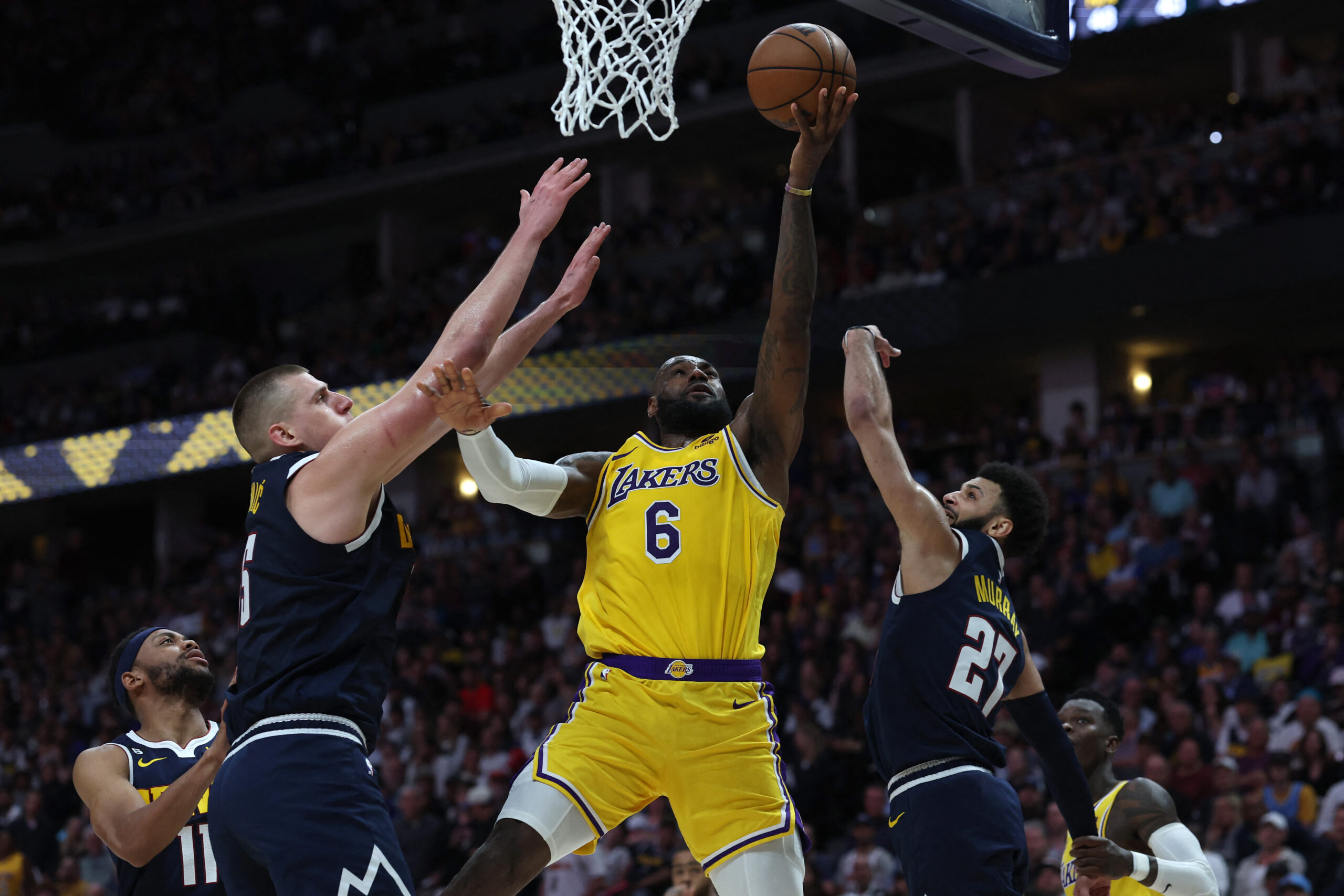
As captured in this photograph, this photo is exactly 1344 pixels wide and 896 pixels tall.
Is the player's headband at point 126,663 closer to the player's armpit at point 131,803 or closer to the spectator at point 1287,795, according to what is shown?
the player's armpit at point 131,803

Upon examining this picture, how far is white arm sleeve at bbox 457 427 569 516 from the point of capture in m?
4.82

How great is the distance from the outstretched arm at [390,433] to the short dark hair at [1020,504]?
194cm

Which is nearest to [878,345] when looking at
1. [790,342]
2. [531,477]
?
[790,342]

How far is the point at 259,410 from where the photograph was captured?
3.97 meters

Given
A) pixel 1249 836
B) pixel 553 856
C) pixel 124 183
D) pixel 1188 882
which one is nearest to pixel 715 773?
pixel 553 856

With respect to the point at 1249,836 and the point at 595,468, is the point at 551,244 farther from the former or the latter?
the point at 595,468

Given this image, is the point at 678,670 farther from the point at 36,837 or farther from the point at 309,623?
the point at 36,837

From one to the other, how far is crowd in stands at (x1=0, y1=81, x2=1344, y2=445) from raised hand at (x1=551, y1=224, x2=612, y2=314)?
12761mm

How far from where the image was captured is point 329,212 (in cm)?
2494

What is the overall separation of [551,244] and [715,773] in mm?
18260

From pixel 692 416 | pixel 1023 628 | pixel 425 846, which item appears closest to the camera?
pixel 692 416

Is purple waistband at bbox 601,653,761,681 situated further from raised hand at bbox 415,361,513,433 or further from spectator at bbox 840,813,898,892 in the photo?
spectator at bbox 840,813,898,892

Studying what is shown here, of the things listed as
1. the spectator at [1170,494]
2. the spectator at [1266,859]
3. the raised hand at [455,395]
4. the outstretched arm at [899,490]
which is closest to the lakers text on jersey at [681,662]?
the outstretched arm at [899,490]

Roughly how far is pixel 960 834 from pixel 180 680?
2.52 m
